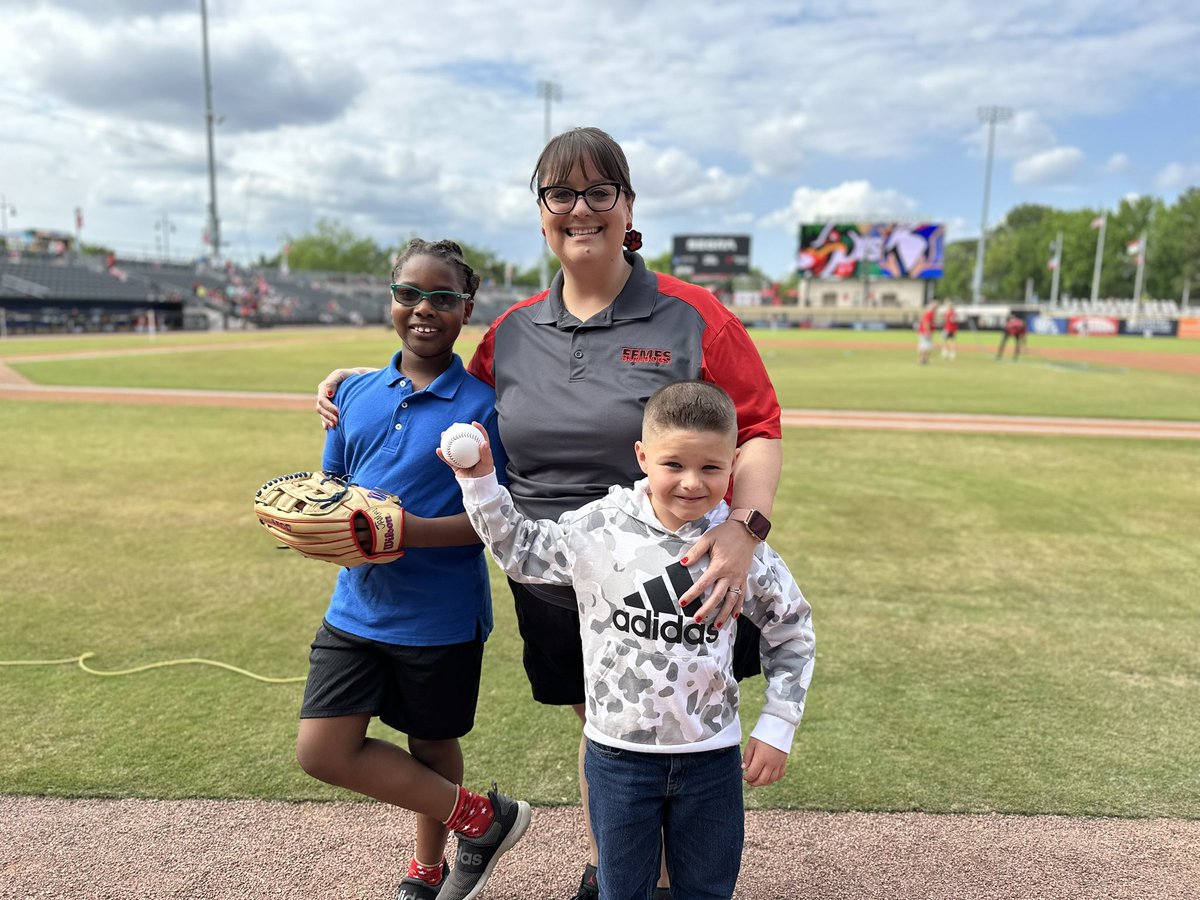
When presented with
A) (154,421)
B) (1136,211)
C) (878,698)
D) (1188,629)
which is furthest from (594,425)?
(1136,211)

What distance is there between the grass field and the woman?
5.25 ft

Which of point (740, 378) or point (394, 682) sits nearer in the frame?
point (740, 378)

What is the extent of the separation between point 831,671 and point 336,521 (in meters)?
3.01

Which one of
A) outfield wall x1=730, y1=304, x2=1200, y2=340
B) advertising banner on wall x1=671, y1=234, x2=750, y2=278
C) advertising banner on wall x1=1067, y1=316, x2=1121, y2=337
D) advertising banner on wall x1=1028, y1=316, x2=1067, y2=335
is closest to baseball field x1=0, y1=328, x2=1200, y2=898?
outfield wall x1=730, y1=304, x2=1200, y2=340

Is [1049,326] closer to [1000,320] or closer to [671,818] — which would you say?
[1000,320]

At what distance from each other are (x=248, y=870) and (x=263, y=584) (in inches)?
117

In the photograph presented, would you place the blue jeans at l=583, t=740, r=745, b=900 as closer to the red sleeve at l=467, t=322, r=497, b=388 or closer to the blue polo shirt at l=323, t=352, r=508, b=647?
the blue polo shirt at l=323, t=352, r=508, b=647

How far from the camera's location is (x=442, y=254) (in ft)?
7.95

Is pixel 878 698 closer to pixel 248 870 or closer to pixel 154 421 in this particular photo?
pixel 248 870

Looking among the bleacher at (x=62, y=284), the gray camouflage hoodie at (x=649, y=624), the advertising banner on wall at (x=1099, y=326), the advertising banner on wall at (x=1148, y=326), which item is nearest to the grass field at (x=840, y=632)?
the gray camouflage hoodie at (x=649, y=624)

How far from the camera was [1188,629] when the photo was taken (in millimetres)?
4746

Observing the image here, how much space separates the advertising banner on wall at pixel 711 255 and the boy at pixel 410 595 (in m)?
71.0

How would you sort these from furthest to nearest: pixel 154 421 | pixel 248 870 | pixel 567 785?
pixel 154 421 < pixel 567 785 < pixel 248 870

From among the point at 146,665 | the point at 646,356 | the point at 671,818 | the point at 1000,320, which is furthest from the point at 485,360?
the point at 1000,320
